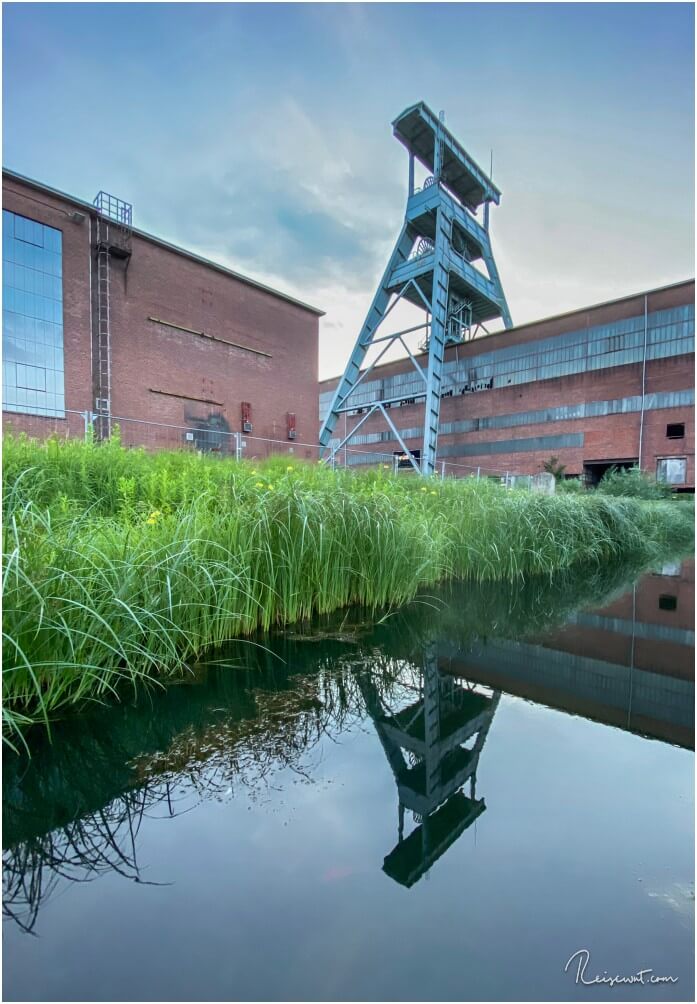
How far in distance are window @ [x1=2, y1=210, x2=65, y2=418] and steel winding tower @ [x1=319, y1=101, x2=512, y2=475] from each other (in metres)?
9.91

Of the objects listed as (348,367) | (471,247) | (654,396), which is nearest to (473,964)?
(348,367)

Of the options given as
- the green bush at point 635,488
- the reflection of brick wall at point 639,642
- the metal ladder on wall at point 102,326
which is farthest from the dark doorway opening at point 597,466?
the metal ladder on wall at point 102,326

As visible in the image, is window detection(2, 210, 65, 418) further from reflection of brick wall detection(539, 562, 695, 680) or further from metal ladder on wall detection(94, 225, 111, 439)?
reflection of brick wall detection(539, 562, 695, 680)

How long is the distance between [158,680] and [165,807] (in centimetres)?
80

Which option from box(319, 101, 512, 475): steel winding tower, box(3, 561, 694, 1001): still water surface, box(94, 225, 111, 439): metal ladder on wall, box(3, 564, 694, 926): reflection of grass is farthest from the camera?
box(319, 101, 512, 475): steel winding tower

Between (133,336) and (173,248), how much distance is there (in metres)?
4.36

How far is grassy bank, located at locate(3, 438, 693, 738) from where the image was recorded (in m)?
1.68

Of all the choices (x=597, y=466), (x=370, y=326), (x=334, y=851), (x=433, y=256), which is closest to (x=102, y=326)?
(x=370, y=326)

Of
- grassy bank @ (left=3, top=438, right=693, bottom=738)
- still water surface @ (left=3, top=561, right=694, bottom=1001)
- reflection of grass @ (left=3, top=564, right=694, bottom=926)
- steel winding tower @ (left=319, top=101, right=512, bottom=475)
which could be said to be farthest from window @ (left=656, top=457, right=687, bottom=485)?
still water surface @ (left=3, top=561, right=694, bottom=1001)

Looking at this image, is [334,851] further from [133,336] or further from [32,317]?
[133,336]

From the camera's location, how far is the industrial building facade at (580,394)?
18.5 m

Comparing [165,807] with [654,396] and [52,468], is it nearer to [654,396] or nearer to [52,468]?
[52,468]

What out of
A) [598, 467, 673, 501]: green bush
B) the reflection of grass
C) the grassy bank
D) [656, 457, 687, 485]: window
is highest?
[656, 457, 687, 485]: window

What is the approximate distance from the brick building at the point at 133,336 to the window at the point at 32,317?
3 cm
